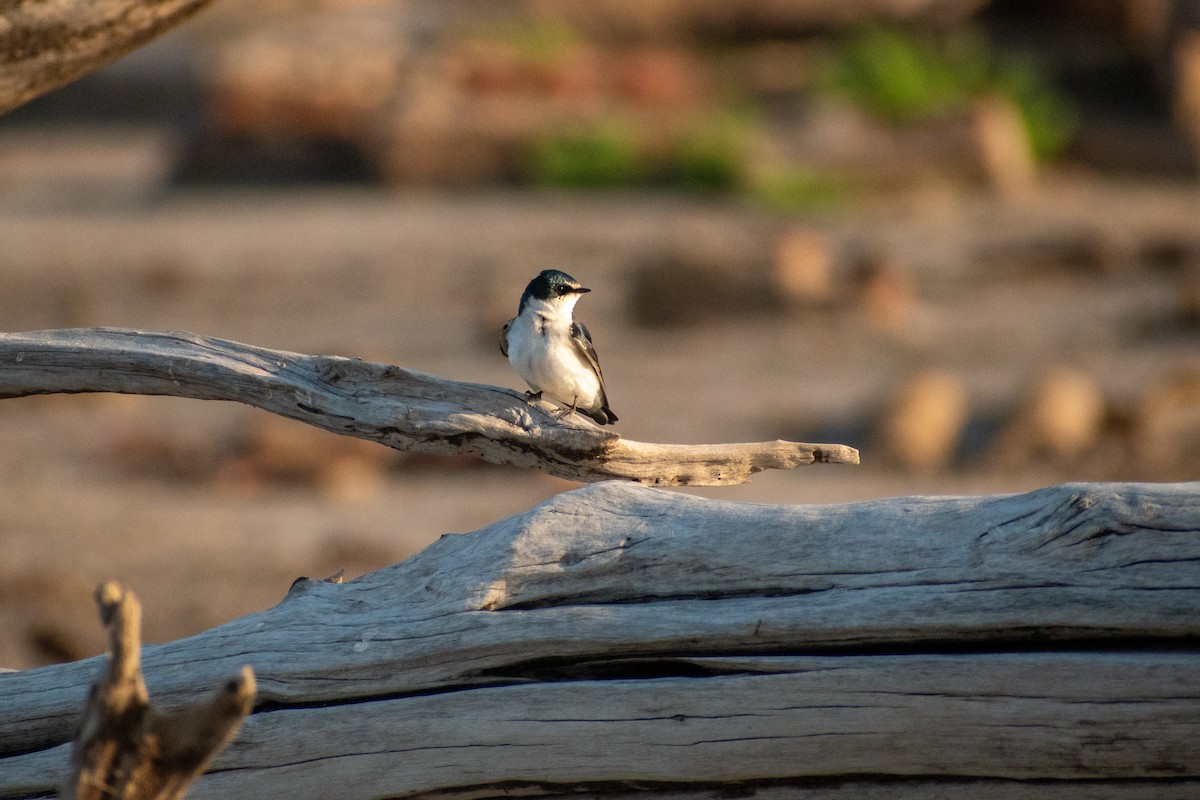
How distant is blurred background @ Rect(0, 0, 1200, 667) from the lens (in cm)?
872

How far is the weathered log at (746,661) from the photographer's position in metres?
3.13

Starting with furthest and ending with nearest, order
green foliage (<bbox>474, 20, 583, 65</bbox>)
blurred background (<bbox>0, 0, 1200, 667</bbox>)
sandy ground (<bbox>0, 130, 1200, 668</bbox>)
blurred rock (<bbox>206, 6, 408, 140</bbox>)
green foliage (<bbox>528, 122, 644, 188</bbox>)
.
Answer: green foliage (<bbox>474, 20, 583, 65</bbox>) → blurred rock (<bbox>206, 6, 408, 140</bbox>) → green foliage (<bbox>528, 122, 644, 188</bbox>) → blurred background (<bbox>0, 0, 1200, 667</bbox>) → sandy ground (<bbox>0, 130, 1200, 668</bbox>)

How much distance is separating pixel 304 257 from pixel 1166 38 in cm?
1079

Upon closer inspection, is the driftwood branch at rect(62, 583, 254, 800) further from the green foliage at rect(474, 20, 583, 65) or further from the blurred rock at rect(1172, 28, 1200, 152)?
the blurred rock at rect(1172, 28, 1200, 152)

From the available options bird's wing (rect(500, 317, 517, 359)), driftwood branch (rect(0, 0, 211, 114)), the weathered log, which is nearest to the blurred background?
bird's wing (rect(500, 317, 517, 359))

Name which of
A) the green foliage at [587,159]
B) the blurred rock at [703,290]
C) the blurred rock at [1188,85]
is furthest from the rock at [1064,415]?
the blurred rock at [1188,85]

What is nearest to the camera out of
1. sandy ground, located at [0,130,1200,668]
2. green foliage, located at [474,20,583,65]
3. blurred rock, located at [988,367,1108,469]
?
sandy ground, located at [0,130,1200,668]

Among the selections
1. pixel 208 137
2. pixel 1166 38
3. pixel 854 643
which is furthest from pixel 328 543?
pixel 1166 38

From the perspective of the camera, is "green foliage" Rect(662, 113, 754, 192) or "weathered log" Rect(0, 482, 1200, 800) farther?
"green foliage" Rect(662, 113, 754, 192)

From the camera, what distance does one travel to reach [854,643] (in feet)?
10.7

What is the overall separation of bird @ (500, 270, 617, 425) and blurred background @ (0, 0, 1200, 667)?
3282 millimetres

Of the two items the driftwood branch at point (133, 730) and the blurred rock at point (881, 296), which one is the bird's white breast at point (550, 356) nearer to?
the driftwood branch at point (133, 730)

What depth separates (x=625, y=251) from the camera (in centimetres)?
1368

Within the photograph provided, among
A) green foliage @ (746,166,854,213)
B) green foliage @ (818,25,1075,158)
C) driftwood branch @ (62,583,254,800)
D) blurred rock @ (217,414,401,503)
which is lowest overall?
driftwood branch @ (62,583,254,800)
